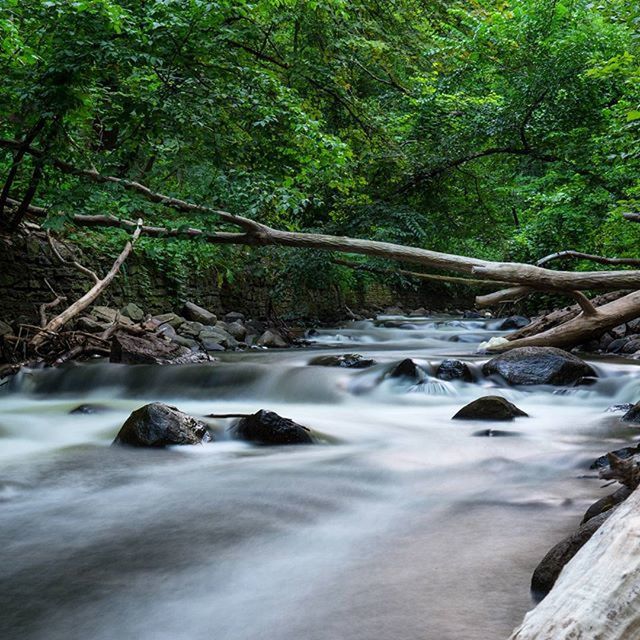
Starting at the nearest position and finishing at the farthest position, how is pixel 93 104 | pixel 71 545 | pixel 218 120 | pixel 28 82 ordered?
pixel 71 545, pixel 28 82, pixel 218 120, pixel 93 104

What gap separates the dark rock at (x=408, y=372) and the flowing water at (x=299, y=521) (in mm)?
630

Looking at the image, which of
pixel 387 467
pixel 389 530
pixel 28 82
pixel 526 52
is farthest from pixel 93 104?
pixel 526 52

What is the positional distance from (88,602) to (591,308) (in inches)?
300

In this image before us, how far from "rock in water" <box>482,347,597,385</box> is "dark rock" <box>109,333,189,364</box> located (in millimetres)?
4482

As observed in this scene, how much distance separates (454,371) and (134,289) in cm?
651

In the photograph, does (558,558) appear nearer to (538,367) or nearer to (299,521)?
(299,521)

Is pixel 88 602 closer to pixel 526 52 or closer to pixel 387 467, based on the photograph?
pixel 387 467

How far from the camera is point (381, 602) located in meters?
2.26

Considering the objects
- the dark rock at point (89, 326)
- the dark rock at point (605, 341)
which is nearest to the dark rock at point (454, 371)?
the dark rock at point (605, 341)

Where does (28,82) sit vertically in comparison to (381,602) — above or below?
above

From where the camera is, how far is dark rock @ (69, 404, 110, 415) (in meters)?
6.41

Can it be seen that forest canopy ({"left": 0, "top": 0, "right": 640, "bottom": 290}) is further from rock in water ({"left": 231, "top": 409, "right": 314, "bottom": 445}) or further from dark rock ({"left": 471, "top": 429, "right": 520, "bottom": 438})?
dark rock ({"left": 471, "top": 429, "right": 520, "bottom": 438})

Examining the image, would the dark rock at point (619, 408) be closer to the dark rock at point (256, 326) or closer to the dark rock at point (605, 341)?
the dark rock at point (605, 341)

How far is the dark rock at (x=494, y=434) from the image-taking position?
5.16m
